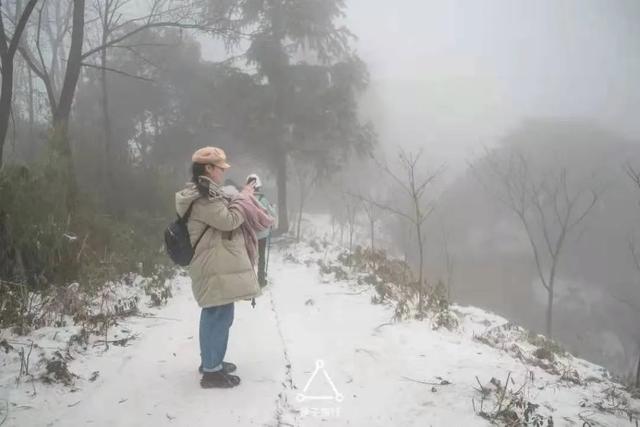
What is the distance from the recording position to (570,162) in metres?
29.3

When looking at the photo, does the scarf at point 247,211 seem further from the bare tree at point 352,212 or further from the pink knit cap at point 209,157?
the bare tree at point 352,212

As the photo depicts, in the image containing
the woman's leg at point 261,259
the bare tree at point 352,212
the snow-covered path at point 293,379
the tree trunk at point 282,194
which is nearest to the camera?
the snow-covered path at point 293,379

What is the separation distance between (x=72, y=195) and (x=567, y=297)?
24369 millimetres

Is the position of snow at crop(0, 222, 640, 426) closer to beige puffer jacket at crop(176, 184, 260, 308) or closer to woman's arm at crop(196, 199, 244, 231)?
beige puffer jacket at crop(176, 184, 260, 308)

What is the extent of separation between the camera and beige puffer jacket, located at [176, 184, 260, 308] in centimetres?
295

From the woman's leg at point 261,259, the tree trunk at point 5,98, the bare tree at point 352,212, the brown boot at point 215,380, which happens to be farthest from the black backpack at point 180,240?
the bare tree at point 352,212

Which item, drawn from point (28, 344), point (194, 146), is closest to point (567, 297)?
point (194, 146)

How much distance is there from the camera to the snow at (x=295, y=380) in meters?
2.89

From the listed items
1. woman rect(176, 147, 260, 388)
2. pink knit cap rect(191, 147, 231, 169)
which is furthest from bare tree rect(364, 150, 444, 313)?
pink knit cap rect(191, 147, 231, 169)

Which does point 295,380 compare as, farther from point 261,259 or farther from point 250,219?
point 261,259

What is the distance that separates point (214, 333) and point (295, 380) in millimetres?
910

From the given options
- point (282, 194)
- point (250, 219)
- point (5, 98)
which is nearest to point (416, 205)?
point (250, 219)

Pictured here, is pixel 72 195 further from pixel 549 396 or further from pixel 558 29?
pixel 558 29

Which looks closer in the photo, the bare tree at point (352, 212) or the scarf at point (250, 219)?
the scarf at point (250, 219)
